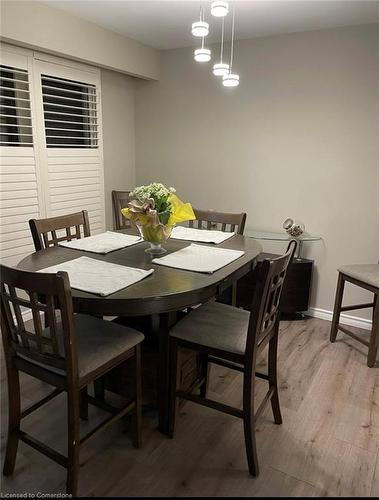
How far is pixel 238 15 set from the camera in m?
2.68

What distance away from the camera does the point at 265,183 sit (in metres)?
3.38

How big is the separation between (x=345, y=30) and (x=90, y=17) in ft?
6.27

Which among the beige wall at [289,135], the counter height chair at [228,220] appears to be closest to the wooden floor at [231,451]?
the counter height chair at [228,220]

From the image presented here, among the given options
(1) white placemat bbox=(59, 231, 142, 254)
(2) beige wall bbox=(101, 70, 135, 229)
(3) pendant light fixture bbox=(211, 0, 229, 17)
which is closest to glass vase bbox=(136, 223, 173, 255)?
(1) white placemat bbox=(59, 231, 142, 254)

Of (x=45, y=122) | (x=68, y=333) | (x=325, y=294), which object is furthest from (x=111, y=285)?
(x=325, y=294)

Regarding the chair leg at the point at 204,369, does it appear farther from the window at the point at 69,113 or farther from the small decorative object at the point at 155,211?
the window at the point at 69,113

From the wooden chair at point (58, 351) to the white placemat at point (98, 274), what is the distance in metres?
0.16

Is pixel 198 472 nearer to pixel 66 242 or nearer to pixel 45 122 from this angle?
pixel 66 242

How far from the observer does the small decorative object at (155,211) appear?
1.92 meters

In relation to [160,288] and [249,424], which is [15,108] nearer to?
[160,288]

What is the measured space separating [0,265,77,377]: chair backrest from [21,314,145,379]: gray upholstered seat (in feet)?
0.19

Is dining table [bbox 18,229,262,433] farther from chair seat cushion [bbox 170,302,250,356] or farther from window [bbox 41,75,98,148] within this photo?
window [bbox 41,75,98,148]

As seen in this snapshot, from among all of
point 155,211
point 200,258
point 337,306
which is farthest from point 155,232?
point 337,306

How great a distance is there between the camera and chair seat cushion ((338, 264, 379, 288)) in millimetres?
2513
